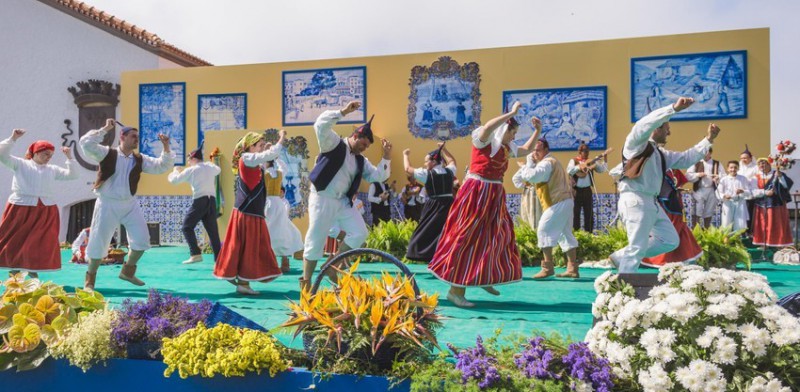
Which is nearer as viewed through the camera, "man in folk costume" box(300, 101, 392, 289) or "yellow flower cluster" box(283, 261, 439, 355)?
"yellow flower cluster" box(283, 261, 439, 355)

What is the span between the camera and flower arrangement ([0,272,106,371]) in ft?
10.8

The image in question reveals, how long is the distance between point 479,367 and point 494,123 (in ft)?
11.8

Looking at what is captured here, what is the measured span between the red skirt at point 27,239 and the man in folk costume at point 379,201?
26.0ft

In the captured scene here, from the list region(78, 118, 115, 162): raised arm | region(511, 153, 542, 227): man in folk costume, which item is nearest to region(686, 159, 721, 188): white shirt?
region(511, 153, 542, 227): man in folk costume

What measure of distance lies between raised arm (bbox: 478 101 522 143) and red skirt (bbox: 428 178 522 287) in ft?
1.51

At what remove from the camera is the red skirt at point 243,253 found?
7.45 metres

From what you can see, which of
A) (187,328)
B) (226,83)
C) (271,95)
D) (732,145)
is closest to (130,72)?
(226,83)

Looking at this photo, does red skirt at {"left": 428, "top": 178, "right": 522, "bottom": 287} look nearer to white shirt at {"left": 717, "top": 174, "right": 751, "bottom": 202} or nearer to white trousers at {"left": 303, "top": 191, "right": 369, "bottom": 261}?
white trousers at {"left": 303, "top": 191, "right": 369, "bottom": 261}

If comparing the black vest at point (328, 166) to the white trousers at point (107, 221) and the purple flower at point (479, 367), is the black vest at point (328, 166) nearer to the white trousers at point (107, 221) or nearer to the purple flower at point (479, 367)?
the white trousers at point (107, 221)

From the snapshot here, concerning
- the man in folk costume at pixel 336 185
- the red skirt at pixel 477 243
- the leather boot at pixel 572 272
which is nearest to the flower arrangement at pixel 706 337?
the red skirt at pixel 477 243

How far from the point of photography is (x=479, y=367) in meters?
2.71

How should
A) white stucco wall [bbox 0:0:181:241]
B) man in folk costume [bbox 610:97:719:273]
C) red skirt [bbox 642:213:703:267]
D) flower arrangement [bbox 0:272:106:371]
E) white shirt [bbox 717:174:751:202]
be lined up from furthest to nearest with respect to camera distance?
white stucco wall [bbox 0:0:181:241] < white shirt [bbox 717:174:751:202] < red skirt [bbox 642:213:703:267] < man in folk costume [bbox 610:97:719:273] < flower arrangement [bbox 0:272:106:371]

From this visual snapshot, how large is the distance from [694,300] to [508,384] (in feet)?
2.53

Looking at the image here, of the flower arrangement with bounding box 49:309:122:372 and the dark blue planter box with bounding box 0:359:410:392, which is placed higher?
the flower arrangement with bounding box 49:309:122:372
